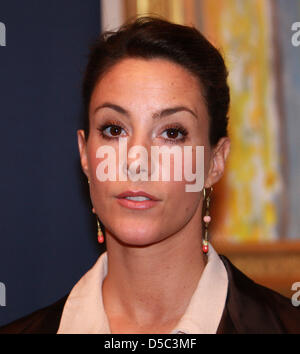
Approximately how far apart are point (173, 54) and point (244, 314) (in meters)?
0.68

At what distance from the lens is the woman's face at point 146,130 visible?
49.6 inches

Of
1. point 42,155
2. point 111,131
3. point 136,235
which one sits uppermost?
point 111,131

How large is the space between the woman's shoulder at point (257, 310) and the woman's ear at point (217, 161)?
26cm

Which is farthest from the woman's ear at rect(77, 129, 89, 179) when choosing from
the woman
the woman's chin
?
the woman's chin

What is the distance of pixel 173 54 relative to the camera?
132 centimetres

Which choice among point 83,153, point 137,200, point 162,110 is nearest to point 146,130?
point 162,110

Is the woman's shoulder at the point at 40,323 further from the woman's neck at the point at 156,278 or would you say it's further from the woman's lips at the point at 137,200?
the woman's lips at the point at 137,200

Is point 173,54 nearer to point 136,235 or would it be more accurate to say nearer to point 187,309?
point 136,235

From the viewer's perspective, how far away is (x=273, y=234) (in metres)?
1.87

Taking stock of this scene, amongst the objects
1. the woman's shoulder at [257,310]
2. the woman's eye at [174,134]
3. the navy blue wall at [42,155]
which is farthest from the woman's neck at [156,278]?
the navy blue wall at [42,155]

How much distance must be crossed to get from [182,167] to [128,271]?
307mm
